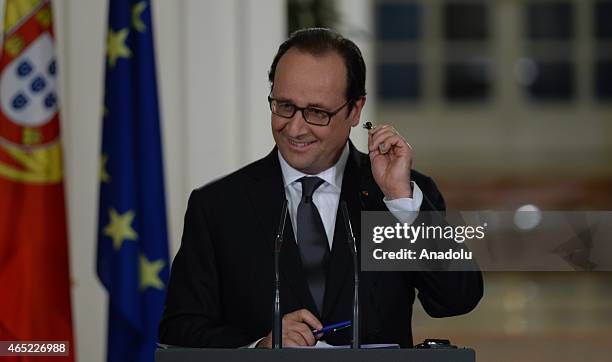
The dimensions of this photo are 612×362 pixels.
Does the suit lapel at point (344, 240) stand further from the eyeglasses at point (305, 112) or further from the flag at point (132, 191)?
the flag at point (132, 191)

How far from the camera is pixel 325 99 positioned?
78.2 inches

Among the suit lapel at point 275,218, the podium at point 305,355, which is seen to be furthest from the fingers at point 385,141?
the podium at point 305,355

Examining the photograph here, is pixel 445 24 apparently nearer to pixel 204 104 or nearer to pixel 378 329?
pixel 204 104

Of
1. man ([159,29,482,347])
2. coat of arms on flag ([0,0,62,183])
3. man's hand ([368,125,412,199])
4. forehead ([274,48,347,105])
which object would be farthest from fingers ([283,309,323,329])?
coat of arms on flag ([0,0,62,183])

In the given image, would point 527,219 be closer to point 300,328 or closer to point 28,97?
point 300,328

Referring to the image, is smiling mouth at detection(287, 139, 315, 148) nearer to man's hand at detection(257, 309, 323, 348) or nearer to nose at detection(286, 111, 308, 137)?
nose at detection(286, 111, 308, 137)

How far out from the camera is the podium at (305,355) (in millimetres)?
1646

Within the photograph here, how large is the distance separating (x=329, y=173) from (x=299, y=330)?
0.37m

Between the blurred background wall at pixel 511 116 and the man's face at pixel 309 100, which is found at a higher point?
the blurred background wall at pixel 511 116

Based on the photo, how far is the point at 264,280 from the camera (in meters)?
2.04

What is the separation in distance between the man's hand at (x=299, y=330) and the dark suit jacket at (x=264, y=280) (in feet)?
0.47

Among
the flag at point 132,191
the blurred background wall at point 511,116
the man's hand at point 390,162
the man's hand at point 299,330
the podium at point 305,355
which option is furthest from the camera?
the blurred background wall at point 511,116

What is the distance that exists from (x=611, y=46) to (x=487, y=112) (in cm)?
142

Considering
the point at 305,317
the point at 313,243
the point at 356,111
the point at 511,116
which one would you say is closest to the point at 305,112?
the point at 356,111
